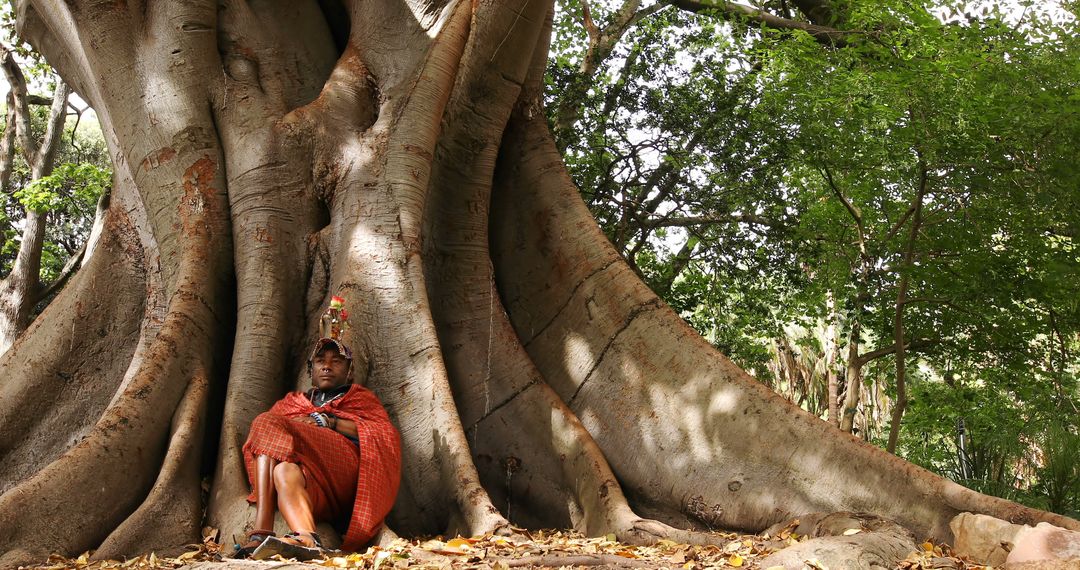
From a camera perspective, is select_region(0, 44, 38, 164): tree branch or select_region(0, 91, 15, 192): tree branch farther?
select_region(0, 91, 15, 192): tree branch

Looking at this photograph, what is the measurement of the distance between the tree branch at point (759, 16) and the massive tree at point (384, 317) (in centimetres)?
433

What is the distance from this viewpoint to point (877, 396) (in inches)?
669

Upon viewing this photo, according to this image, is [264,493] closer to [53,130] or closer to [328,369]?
[328,369]

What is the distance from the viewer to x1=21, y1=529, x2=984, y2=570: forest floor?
3.56 meters

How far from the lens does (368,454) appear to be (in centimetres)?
447

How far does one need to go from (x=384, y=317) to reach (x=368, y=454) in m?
0.98

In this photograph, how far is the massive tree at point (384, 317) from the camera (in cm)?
478

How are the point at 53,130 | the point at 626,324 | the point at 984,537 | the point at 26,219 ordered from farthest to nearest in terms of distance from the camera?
1. the point at 53,130
2. the point at 26,219
3. the point at 626,324
4. the point at 984,537

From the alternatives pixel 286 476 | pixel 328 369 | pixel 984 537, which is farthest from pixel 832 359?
pixel 286 476

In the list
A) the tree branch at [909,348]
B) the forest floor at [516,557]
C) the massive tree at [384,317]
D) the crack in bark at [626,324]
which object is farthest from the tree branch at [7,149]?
the tree branch at [909,348]

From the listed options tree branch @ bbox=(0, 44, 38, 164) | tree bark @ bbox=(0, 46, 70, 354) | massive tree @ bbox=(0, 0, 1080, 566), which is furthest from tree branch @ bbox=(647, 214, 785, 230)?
tree branch @ bbox=(0, 44, 38, 164)

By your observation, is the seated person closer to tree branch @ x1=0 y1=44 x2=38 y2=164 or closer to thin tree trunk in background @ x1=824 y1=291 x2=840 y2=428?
thin tree trunk in background @ x1=824 y1=291 x2=840 y2=428

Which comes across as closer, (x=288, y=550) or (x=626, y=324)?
(x=288, y=550)

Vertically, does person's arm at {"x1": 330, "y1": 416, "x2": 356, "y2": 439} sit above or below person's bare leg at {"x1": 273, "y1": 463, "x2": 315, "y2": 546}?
above
